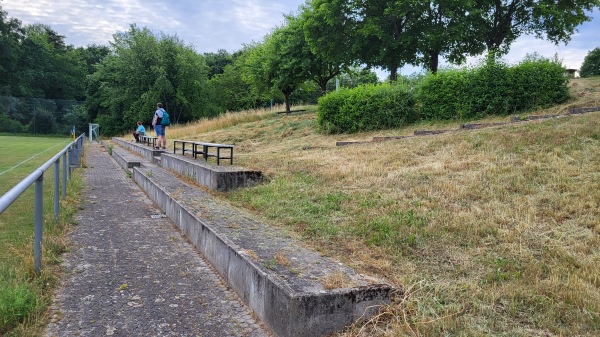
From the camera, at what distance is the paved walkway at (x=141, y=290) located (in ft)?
10.2

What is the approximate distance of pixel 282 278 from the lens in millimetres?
3148

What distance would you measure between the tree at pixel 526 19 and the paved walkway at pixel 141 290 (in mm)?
21079

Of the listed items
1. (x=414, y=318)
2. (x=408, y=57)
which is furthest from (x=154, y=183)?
(x=408, y=57)

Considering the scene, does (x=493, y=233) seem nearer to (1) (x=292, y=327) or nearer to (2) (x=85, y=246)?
(1) (x=292, y=327)

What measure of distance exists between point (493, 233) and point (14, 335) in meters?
3.83

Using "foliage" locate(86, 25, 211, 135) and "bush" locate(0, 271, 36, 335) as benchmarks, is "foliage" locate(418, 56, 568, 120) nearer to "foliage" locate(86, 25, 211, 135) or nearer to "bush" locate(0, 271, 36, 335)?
"bush" locate(0, 271, 36, 335)

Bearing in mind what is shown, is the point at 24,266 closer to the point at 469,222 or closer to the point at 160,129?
the point at 469,222

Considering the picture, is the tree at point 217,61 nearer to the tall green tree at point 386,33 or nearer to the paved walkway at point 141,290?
the tall green tree at point 386,33

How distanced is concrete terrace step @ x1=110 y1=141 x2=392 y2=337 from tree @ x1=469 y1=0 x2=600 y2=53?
68.6 feet

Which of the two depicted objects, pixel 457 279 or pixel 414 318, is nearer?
pixel 414 318

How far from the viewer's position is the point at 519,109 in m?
13.1

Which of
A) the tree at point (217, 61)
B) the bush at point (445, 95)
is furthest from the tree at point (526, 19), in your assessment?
the tree at point (217, 61)

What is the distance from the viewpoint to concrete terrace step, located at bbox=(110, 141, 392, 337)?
2.81 meters

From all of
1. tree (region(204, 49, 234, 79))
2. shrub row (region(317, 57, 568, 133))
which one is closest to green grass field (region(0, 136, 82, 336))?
shrub row (region(317, 57, 568, 133))
